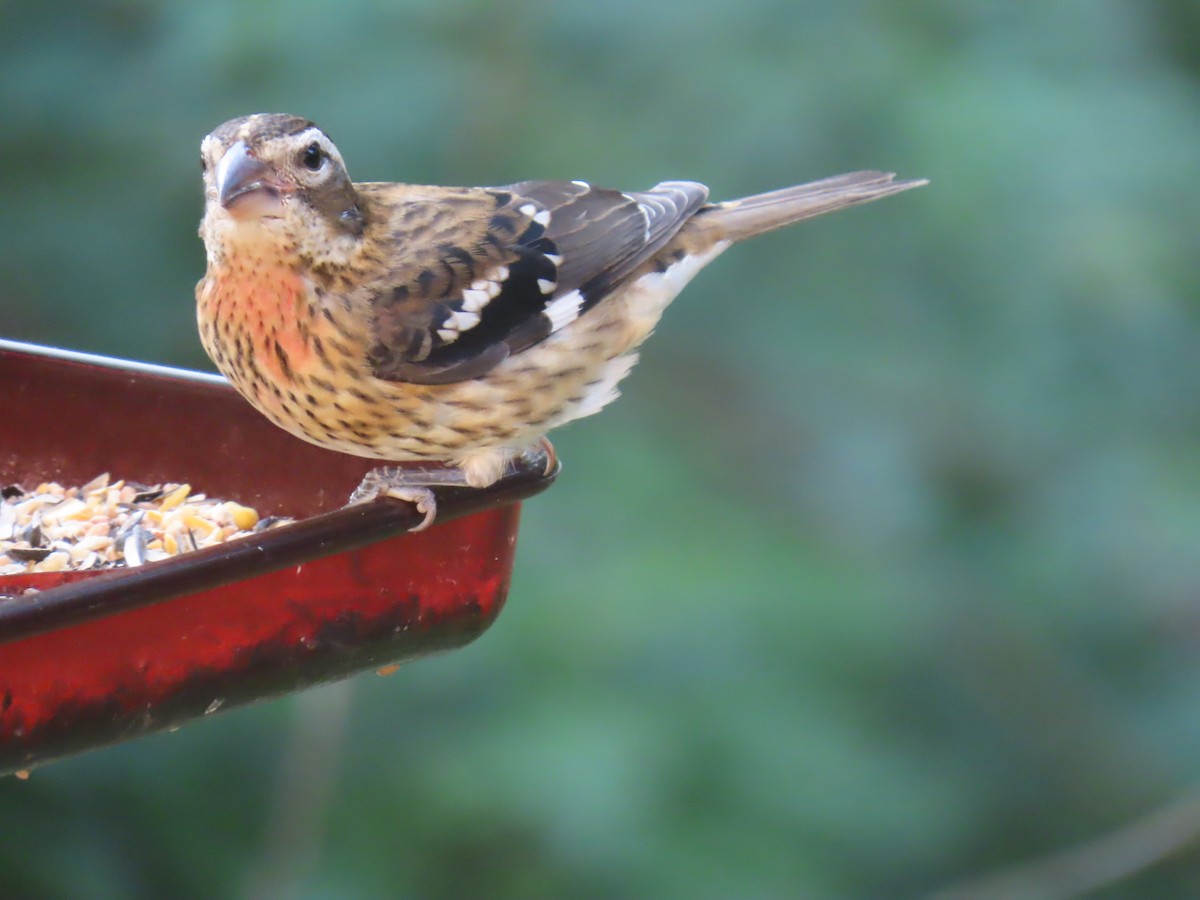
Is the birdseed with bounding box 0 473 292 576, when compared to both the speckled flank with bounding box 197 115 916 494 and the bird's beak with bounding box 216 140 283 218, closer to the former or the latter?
the speckled flank with bounding box 197 115 916 494

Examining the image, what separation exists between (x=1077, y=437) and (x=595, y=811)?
85.8 inches

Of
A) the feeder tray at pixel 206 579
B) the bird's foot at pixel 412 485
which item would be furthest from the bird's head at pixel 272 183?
the bird's foot at pixel 412 485

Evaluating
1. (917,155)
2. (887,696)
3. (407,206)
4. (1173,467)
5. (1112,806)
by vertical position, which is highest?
(407,206)

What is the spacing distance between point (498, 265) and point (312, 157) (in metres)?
0.48

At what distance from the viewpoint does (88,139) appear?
479cm

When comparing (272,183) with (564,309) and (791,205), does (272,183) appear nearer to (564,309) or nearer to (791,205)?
(564,309)

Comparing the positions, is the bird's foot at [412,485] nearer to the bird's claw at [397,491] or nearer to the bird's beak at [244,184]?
the bird's claw at [397,491]

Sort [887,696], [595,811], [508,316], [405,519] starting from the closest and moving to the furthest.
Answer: [405,519] → [508,316] → [595,811] → [887,696]

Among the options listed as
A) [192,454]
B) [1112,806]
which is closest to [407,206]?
[192,454]

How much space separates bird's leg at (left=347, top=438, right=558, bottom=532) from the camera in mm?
2244

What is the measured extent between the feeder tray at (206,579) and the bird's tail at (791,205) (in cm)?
122

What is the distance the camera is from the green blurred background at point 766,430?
14.8 ft

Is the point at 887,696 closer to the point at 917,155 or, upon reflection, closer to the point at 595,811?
the point at 595,811

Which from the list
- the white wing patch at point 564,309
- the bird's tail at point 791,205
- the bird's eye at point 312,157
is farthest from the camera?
the bird's tail at point 791,205
